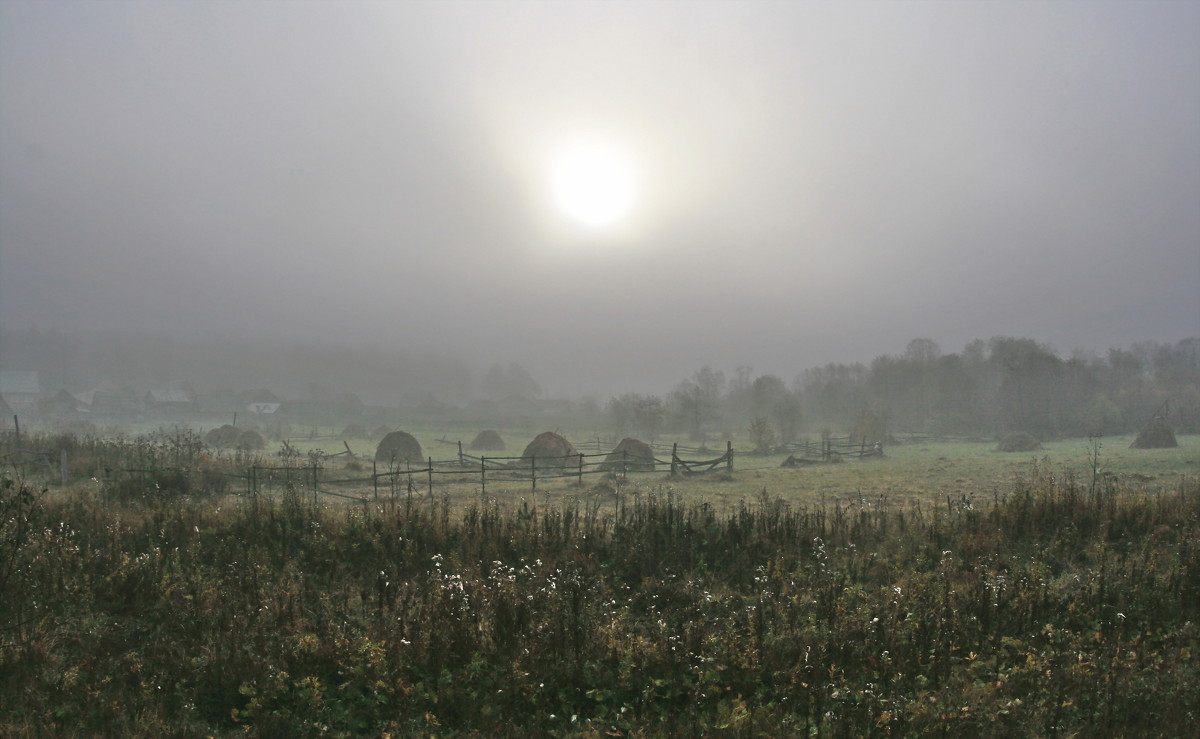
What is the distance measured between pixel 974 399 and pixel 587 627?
75807 millimetres

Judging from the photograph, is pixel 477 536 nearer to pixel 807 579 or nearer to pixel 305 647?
pixel 305 647

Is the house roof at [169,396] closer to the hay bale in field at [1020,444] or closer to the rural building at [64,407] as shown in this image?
the rural building at [64,407]

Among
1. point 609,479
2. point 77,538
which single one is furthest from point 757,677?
point 609,479

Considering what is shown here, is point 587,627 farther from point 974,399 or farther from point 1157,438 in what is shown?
point 974,399

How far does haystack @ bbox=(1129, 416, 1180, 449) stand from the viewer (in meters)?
38.4

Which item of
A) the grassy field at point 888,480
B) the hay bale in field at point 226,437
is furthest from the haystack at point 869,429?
the hay bale in field at point 226,437

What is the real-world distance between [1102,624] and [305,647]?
9433mm

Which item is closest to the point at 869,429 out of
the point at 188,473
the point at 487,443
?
the point at 487,443

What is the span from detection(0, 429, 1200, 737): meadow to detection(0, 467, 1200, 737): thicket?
35 millimetres

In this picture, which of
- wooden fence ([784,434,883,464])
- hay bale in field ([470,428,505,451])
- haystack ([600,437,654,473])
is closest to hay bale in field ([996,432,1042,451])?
wooden fence ([784,434,883,464])

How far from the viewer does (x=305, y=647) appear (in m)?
6.62

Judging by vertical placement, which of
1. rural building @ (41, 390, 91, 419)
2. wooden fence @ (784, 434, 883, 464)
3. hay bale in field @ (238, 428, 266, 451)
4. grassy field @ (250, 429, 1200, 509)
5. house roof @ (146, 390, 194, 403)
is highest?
house roof @ (146, 390, 194, 403)

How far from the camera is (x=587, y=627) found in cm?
730

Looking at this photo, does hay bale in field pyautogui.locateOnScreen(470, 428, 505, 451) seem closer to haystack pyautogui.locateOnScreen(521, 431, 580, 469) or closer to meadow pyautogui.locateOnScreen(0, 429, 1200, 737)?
haystack pyautogui.locateOnScreen(521, 431, 580, 469)
